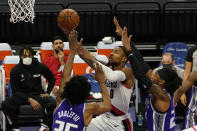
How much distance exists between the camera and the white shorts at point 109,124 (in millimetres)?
6516

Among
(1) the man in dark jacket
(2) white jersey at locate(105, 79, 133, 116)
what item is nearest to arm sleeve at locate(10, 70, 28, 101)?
(1) the man in dark jacket

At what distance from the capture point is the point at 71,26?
6961 mm

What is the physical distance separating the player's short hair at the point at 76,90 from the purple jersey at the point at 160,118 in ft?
3.19

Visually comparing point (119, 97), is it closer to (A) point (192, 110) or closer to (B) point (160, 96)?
(A) point (192, 110)

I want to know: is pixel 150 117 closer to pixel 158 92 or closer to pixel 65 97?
pixel 158 92

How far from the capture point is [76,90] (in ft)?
16.6

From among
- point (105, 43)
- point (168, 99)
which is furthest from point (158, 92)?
point (105, 43)

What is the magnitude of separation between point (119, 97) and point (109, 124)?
0.37m

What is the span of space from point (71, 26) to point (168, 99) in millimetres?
2000

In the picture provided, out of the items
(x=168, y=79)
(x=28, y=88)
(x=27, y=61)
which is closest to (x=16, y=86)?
(x=28, y=88)

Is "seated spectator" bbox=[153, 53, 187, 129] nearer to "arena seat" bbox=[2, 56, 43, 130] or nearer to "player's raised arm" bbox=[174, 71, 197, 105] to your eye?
"player's raised arm" bbox=[174, 71, 197, 105]

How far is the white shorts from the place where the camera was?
6516mm

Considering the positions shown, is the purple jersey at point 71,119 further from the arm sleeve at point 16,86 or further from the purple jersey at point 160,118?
the arm sleeve at point 16,86

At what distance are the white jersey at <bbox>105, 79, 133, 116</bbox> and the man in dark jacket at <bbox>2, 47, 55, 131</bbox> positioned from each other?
77.1 inches
